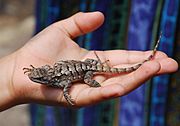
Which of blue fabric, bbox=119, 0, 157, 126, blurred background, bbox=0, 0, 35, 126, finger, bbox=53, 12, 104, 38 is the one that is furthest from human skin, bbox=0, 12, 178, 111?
blurred background, bbox=0, 0, 35, 126

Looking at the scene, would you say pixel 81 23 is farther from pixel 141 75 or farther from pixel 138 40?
pixel 141 75

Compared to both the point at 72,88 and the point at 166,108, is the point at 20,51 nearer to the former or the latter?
the point at 72,88

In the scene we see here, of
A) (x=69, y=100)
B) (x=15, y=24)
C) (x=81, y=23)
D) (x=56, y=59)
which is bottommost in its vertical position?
(x=15, y=24)

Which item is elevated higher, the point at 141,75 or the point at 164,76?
the point at 141,75

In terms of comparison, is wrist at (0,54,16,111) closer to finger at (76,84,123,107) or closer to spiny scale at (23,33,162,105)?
spiny scale at (23,33,162,105)

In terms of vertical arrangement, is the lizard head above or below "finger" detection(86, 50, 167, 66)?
below

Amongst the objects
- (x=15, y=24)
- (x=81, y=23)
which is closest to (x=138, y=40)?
(x=81, y=23)

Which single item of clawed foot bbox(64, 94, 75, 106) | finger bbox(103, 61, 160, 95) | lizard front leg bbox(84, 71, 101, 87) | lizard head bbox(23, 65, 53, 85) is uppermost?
finger bbox(103, 61, 160, 95)

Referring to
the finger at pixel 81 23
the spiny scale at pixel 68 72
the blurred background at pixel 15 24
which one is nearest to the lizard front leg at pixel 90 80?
the spiny scale at pixel 68 72
